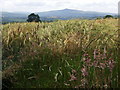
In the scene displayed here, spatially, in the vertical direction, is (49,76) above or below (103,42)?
below

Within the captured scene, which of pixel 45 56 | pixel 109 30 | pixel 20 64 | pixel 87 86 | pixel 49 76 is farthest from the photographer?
pixel 109 30

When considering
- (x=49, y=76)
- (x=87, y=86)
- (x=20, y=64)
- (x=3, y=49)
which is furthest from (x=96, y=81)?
(x=3, y=49)

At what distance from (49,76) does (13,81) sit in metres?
0.63

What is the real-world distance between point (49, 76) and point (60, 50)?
791 millimetres

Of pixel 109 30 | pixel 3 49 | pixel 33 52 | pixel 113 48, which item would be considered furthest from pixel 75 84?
pixel 109 30

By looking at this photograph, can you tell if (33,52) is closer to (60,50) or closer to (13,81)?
(60,50)

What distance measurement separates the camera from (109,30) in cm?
609

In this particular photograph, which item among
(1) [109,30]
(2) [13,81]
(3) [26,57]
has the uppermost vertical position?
(1) [109,30]

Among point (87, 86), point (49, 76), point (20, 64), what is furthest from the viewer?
point (20, 64)

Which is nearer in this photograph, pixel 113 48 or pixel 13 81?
pixel 13 81

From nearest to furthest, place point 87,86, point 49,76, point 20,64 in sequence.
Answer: point 87,86 < point 49,76 < point 20,64

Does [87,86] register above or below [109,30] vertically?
below

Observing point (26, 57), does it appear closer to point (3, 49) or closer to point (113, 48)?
point (3, 49)

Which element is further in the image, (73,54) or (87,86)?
(73,54)
